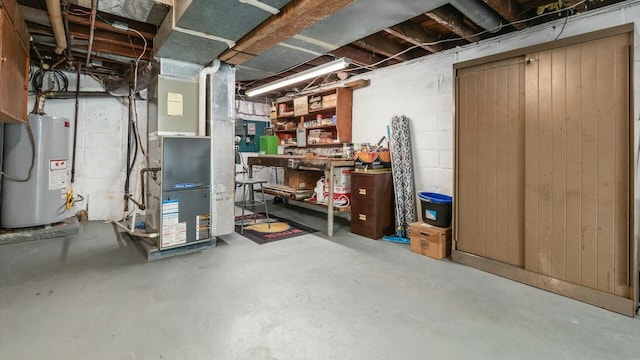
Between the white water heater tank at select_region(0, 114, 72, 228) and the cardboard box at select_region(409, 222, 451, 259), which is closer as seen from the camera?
the cardboard box at select_region(409, 222, 451, 259)

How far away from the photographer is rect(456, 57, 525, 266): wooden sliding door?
2.71 metres

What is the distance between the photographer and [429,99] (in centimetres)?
403

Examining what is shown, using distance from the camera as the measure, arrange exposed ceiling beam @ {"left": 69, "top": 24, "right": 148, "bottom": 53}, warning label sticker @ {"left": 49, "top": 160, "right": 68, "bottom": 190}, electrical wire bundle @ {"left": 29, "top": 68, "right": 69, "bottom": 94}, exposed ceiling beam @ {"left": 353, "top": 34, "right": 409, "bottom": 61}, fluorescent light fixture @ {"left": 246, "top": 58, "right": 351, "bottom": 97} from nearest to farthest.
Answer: exposed ceiling beam @ {"left": 69, "top": 24, "right": 148, "bottom": 53}
exposed ceiling beam @ {"left": 353, "top": 34, "right": 409, "bottom": 61}
fluorescent light fixture @ {"left": 246, "top": 58, "right": 351, "bottom": 97}
warning label sticker @ {"left": 49, "top": 160, "right": 68, "bottom": 190}
electrical wire bundle @ {"left": 29, "top": 68, "right": 69, "bottom": 94}

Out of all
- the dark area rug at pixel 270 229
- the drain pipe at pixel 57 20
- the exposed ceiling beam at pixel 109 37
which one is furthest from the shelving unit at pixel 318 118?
the drain pipe at pixel 57 20

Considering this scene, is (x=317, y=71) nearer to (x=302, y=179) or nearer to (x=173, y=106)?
(x=173, y=106)

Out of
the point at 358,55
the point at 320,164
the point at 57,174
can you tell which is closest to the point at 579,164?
the point at 320,164

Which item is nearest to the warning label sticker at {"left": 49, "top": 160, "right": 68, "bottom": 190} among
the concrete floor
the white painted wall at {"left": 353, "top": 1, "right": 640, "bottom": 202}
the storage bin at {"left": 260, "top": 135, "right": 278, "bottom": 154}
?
the concrete floor

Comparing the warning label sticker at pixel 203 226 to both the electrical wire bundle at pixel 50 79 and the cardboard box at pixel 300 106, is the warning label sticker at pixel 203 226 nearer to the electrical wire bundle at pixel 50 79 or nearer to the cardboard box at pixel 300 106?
the cardboard box at pixel 300 106

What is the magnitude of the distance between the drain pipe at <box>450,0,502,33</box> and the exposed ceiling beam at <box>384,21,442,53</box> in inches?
26.4

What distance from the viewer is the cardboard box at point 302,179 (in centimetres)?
554

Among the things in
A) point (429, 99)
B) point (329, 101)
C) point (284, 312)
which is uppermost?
point (329, 101)

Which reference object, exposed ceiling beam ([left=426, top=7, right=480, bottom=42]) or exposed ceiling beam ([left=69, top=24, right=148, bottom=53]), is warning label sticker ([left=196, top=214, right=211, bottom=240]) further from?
exposed ceiling beam ([left=426, top=7, right=480, bottom=42])

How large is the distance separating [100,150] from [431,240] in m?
5.31

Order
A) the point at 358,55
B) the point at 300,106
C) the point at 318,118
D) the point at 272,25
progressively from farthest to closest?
the point at 300,106 → the point at 318,118 → the point at 358,55 → the point at 272,25
